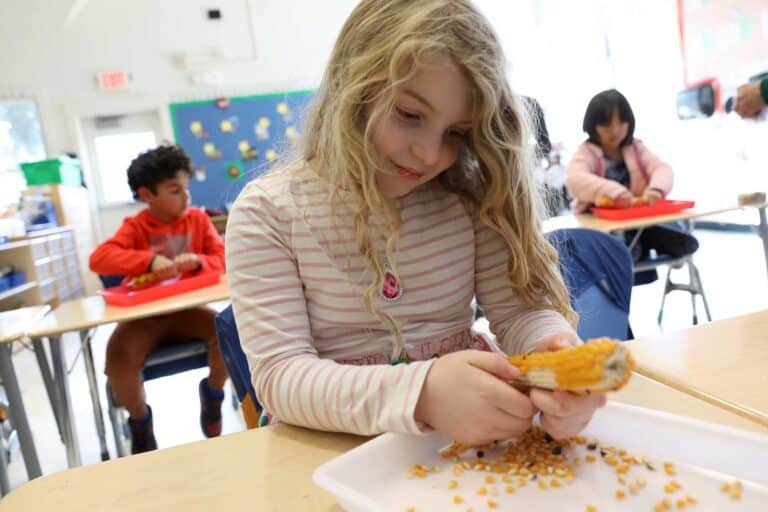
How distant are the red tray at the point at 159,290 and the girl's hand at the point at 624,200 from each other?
181 centimetres

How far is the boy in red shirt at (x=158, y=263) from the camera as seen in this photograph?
2.18 metres

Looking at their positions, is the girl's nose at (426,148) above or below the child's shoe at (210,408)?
above

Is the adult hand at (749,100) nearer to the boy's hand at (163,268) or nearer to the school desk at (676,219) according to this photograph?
the school desk at (676,219)

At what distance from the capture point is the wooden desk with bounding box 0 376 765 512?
61cm

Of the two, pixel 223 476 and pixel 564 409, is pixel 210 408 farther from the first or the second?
Answer: pixel 564 409

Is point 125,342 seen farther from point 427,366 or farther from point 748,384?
point 748,384

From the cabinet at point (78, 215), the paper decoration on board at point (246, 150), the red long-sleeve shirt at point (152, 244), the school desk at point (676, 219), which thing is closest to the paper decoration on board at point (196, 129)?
the paper decoration on board at point (246, 150)

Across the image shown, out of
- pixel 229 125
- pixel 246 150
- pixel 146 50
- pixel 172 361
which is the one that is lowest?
pixel 172 361

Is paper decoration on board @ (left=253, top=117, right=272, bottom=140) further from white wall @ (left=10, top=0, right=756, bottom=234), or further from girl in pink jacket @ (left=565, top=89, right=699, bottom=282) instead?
girl in pink jacket @ (left=565, top=89, right=699, bottom=282)

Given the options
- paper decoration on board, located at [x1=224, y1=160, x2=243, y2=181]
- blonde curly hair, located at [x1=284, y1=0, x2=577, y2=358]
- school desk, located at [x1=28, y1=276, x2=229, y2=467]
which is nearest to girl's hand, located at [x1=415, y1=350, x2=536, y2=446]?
blonde curly hair, located at [x1=284, y1=0, x2=577, y2=358]

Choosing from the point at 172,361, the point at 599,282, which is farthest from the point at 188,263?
the point at 599,282

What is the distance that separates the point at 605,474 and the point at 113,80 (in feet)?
22.9

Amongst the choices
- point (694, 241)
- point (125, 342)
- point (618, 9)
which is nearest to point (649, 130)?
point (618, 9)

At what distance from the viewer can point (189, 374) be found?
3.72 meters
